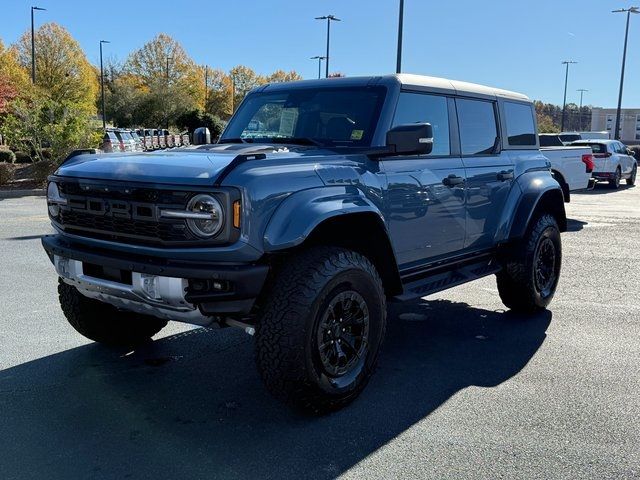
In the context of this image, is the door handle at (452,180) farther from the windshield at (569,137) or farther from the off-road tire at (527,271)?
the windshield at (569,137)

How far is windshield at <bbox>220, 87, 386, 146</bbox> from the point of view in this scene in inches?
174

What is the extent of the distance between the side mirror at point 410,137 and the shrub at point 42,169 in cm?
1648

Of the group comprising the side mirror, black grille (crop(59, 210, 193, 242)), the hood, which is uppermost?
the side mirror

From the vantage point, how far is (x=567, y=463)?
3143 millimetres

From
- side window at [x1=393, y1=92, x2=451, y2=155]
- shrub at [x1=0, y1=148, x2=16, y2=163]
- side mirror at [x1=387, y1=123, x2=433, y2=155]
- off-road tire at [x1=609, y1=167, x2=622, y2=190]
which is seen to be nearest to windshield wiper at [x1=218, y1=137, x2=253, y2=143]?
side window at [x1=393, y1=92, x2=451, y2=155]

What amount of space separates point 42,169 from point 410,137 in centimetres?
1694

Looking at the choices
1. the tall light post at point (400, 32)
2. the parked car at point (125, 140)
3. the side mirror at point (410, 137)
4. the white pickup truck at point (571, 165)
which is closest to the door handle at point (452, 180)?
the side mirror at point (410, 137)

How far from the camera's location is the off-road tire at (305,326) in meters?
3.37

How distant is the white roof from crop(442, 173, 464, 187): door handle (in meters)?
0.71

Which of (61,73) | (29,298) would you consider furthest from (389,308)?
(61,73)

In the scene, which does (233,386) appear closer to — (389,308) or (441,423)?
(441,423)

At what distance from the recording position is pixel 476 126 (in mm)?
5320

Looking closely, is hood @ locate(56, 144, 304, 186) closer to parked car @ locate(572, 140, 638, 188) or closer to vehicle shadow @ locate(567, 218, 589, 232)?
vehicle shadow @ locate(567, 218, 589, 232)

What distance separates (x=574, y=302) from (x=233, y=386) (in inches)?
153
